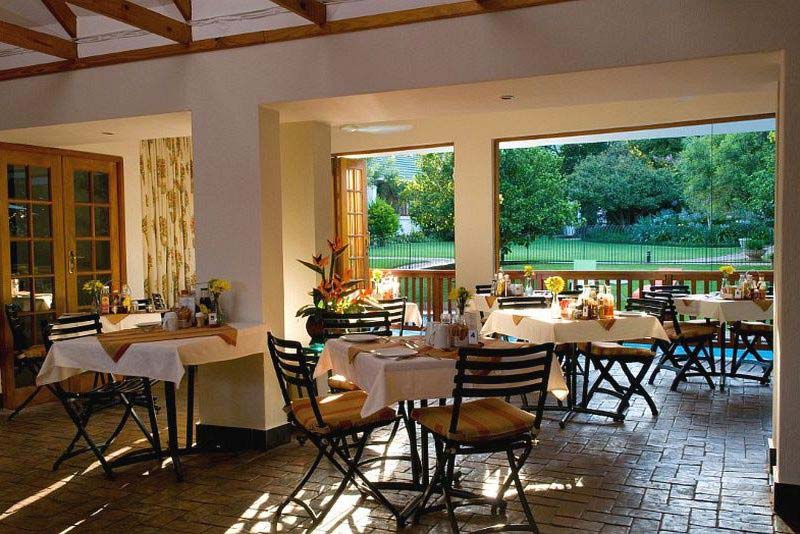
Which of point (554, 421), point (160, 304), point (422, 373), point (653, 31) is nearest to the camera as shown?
point (422, 373)

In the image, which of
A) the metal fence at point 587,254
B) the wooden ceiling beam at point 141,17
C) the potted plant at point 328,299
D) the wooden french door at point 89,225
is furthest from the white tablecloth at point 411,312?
the metal fence at point 587,254

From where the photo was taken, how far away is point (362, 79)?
464 cm

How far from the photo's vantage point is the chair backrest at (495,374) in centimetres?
334

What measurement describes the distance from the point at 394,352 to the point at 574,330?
6.37 feet

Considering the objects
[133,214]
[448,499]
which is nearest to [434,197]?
[133,214]

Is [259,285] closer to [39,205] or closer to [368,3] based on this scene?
[368,3]

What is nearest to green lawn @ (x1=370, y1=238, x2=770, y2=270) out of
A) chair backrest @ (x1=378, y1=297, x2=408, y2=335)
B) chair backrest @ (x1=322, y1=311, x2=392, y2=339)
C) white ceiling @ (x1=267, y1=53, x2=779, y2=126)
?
chair backrest @ (x1=378, y1=297, x2=408, y2=335)

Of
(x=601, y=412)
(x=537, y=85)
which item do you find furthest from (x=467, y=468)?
(x=537, y=85)

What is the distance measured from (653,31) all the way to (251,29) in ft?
8.52

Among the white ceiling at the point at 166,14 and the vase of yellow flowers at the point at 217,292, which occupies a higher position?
the white ceiling at the point at 166,14

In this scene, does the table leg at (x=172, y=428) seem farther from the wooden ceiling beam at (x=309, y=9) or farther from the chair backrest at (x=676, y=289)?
the chair backrest at (x=676, y=289)

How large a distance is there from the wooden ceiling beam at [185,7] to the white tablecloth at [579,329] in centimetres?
324

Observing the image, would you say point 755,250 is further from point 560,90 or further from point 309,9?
point 309,9

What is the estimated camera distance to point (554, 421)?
18.1 ft
